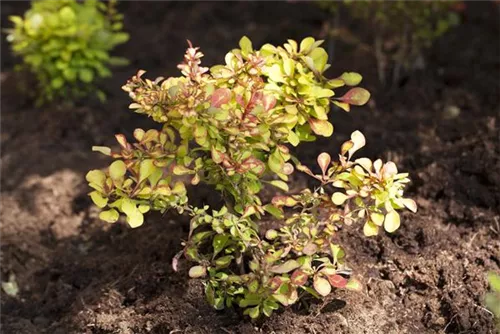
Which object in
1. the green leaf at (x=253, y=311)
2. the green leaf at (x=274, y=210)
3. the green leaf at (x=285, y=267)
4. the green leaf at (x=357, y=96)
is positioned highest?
the green leaf at (x=357, y=96)

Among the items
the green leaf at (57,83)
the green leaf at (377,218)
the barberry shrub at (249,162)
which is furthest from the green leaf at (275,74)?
the green leaf at (57,83)

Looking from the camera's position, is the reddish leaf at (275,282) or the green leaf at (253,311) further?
the green leaf at (253,311)

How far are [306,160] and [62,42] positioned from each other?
162 centimetres

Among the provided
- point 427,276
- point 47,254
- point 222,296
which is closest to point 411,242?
point 427,276

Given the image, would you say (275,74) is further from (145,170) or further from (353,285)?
(353,285)

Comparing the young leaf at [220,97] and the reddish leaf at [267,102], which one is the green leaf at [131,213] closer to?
the young leaf at [220,97]

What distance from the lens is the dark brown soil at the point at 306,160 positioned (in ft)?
8.86

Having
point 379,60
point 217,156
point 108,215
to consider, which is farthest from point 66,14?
point 217,156

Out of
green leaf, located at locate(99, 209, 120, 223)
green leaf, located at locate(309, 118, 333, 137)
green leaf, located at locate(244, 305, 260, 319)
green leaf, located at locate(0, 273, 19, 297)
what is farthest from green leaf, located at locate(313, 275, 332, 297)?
green leaf, located at locate(0, 273, 19, 297)

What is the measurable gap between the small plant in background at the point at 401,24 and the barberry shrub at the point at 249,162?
1745mm

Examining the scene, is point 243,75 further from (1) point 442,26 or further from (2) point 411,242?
(1) point 442,26

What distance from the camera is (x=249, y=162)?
2.32 m

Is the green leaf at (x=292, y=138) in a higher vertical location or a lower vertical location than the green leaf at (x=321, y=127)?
lower

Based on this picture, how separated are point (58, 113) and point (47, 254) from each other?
1.25m
